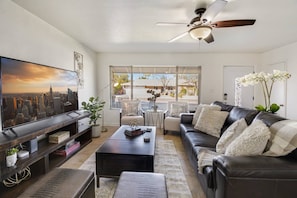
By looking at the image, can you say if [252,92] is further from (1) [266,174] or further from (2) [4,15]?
(2) [4,15]

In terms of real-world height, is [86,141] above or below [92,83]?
below

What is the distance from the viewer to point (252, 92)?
5488 millimetres

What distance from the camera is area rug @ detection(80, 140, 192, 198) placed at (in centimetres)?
204

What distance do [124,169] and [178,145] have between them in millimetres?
1874

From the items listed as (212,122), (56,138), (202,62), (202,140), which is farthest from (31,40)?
(202,62)

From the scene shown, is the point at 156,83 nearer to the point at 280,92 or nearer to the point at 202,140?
the point at 202,140

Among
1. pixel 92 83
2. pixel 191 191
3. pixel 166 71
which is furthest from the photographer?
pixel 166 71

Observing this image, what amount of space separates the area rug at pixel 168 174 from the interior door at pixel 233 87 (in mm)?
3002

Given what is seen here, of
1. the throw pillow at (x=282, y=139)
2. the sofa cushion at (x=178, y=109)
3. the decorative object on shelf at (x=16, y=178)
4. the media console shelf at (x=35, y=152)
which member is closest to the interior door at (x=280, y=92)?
the sofa cushion at (x=178, y=109)

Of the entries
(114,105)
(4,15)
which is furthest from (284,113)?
(4,15)

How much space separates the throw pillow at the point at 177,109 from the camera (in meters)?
4.90

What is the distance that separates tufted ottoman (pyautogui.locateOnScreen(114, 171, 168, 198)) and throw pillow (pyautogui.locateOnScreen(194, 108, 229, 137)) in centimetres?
174

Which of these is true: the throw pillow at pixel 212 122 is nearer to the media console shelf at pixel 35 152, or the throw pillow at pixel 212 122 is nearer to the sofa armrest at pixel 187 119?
the sofa armrest at pixel 187 119

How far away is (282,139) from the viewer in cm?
150
